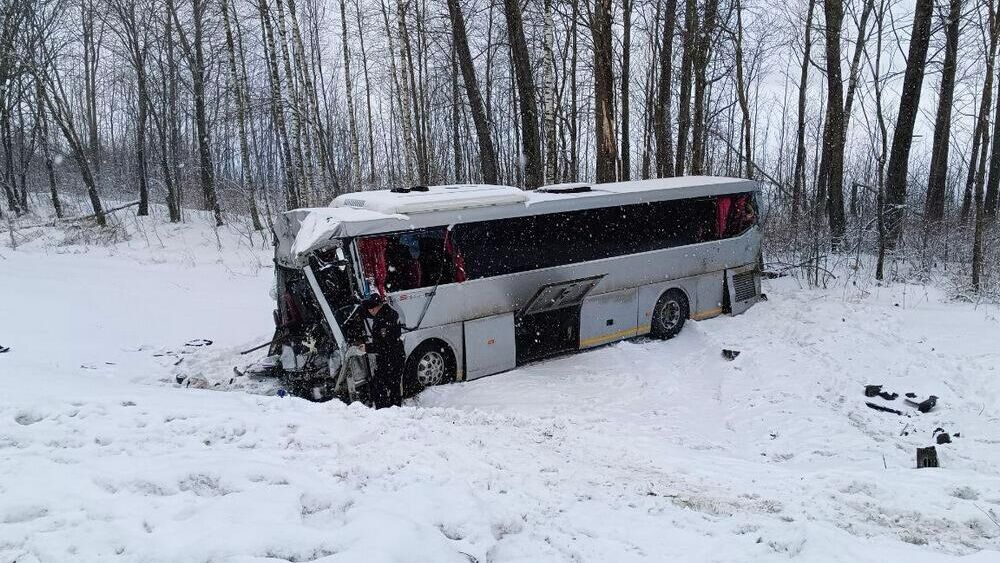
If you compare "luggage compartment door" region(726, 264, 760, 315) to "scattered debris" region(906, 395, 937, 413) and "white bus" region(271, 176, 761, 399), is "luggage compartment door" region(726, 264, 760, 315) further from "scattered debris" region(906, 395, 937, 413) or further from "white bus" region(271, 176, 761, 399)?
"scattered debris" region(906, 395, 937, 413)

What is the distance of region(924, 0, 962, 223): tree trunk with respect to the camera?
51.6 feet

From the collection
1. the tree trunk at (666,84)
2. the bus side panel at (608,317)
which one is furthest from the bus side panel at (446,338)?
the tree trunk at (666,84)

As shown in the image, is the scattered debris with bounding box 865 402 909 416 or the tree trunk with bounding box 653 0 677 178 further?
the tree trunk with bounding box 653 0 677 178

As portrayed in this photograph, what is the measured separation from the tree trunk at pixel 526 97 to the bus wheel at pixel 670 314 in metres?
4.77

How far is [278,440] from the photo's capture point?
5.34 meters

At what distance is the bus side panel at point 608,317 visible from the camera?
10172mm

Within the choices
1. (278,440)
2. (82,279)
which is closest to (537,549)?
(278,440)

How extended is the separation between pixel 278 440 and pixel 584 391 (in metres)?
4.55

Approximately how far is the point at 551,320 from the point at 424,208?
2837 mm

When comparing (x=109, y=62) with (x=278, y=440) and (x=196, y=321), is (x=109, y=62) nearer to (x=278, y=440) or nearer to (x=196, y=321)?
(x=196, y=321)

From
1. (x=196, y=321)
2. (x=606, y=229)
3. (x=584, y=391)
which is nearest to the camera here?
(x=584, y=391)

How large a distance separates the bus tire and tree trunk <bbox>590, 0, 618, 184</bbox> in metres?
7.53

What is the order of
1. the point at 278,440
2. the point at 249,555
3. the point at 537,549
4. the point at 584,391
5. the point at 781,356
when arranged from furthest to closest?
the point at 781,356
the point at 584,391
the point at 278,440
the point at 537,549
the point at 249,555

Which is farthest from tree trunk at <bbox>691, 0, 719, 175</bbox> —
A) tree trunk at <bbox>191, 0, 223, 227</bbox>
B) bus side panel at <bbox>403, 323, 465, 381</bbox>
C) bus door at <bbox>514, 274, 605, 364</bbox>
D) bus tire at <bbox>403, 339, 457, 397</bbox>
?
tree trunk at <bbox>191, 0, 223, 227</bbox>
